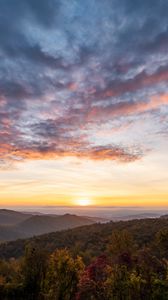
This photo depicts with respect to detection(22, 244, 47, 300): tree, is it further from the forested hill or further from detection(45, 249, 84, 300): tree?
the forested hill

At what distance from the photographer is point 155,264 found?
31.5 meters

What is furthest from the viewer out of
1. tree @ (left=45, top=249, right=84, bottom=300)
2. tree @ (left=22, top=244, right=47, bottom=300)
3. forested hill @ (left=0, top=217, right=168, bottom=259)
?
forested hill @ (left=0, top=217, right=168, bottom=259)

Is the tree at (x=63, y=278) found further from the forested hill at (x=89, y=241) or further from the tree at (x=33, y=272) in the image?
the forested hill at (x=89, y=241)

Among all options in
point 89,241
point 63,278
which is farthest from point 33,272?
point 89,241

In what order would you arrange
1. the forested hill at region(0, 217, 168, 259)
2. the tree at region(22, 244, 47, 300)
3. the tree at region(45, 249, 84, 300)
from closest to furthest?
the tree at region(45, 249, 84, 300) → the tree at region(22, 244, 47, 300) → the forested hill at region(0, 217, 168, 259)

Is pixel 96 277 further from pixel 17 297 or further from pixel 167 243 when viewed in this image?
pixel 167 243

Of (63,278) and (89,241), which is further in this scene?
(89,241)

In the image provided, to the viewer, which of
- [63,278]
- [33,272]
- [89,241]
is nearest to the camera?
[63,278]

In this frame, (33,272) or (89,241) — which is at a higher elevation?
(89,241)

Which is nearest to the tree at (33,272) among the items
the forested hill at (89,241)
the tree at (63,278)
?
the tree at (63,278)

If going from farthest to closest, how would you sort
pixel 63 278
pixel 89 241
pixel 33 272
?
pixel 89 241, pixel 33 272, pixel 63 278

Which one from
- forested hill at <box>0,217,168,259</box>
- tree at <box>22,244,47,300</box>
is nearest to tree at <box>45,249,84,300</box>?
tree at <box>22,244,47,300</box>

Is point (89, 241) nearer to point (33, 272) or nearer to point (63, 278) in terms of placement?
point (33, 272)

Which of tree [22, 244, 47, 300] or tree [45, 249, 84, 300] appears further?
tree [22, 244, 47, 300]
